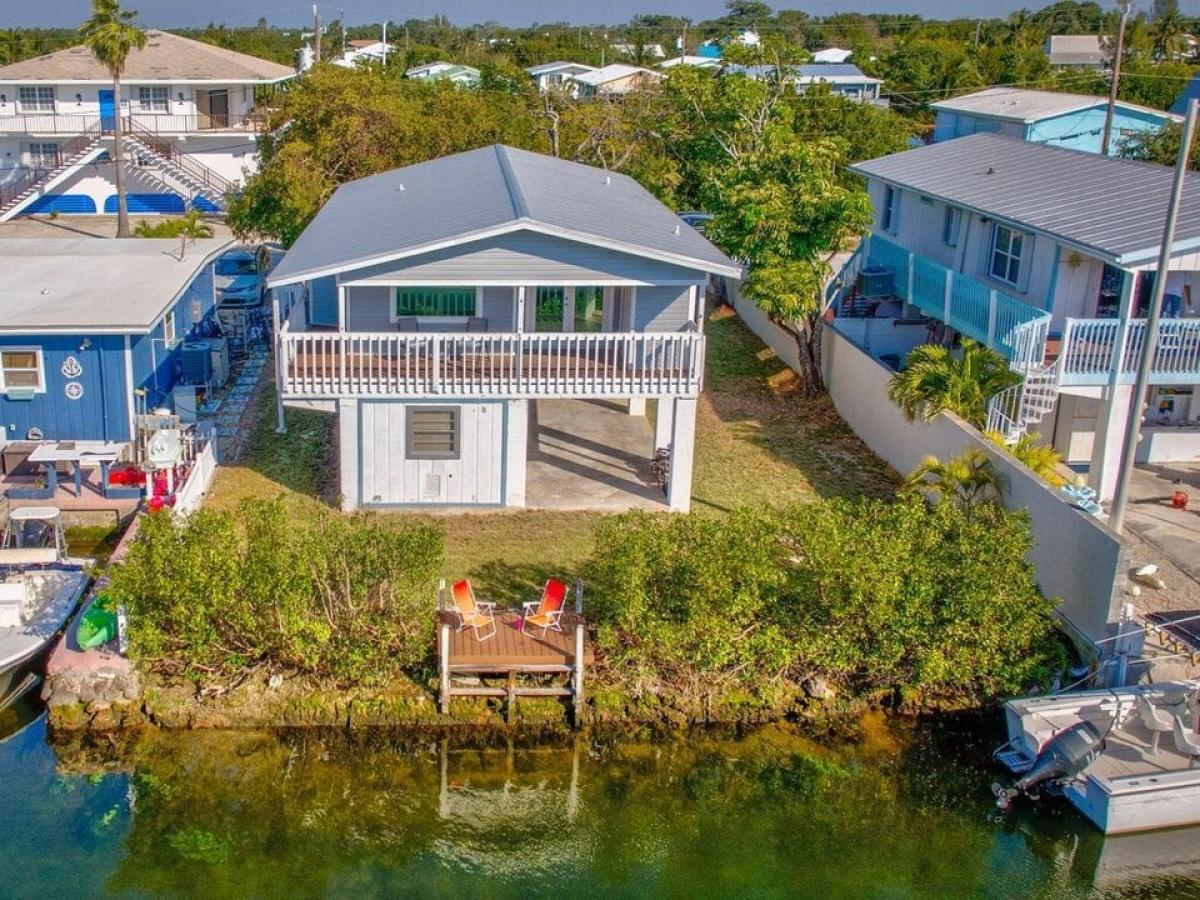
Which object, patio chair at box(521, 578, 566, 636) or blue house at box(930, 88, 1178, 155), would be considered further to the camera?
blue house at box(930, 88, 1178, 155)

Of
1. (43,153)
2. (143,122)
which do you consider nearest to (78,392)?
(143,122)

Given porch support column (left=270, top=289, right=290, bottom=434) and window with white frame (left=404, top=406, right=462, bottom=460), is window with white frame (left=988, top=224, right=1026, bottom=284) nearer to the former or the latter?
window with white frame (left=404, top=406, right=462, bottom=460)

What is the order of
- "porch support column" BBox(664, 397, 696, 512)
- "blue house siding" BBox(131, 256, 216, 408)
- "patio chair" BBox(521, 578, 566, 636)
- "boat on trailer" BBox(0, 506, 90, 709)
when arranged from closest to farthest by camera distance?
"boat on trailer" BBox(0, 506, 90, 709), "patio chair" BBox(521, 578, 566, 636), "porch support column" BBox(664, 397, 696, 512), "blue house siding" BBox(131, 256, 216, 408)

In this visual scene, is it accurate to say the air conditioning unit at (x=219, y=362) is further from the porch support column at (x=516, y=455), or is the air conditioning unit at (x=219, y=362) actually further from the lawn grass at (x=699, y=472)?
the porch support column at (x=516, y=455)

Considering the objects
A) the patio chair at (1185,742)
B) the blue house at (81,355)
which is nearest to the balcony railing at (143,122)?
the blue house at (81,355)

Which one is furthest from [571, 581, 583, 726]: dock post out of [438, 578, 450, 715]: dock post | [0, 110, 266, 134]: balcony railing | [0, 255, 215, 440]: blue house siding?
[0, 110, 266, 134]: balcony railing

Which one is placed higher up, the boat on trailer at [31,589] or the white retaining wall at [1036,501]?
the white retaining wall at [1036,501]
